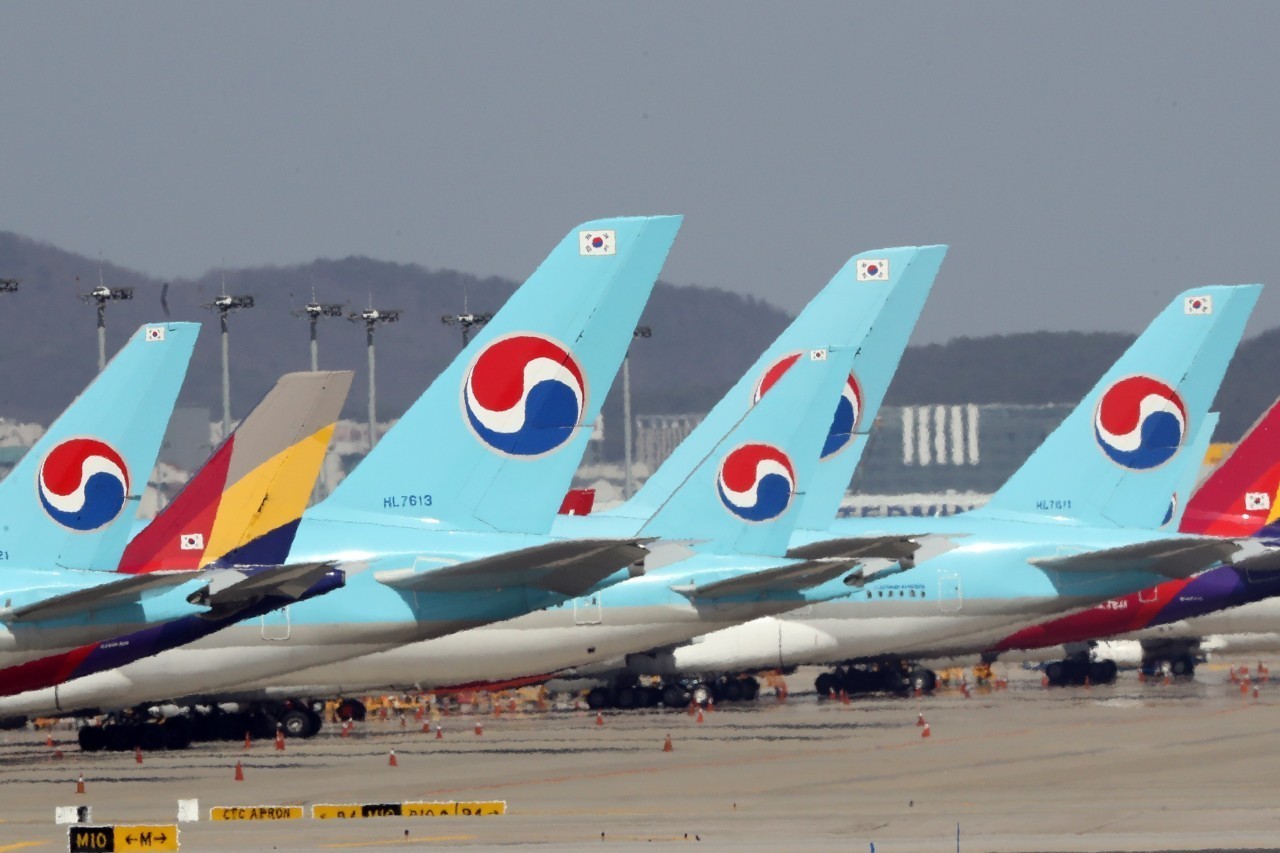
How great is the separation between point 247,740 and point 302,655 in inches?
335

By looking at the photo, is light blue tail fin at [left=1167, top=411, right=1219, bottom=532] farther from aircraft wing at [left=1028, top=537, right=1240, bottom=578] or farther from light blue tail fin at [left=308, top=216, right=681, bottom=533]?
light blue tail fin at [left=308, top=216, right=681, bottom=533]

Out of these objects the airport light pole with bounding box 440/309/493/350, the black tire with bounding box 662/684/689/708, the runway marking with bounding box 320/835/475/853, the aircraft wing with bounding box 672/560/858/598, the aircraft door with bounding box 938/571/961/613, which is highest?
the airport light pole with bounding box 440/309/493/350

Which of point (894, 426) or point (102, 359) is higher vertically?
point (894, 426)

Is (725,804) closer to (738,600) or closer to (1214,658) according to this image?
(738,600)

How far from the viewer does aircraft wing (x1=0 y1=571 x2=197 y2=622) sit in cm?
2947

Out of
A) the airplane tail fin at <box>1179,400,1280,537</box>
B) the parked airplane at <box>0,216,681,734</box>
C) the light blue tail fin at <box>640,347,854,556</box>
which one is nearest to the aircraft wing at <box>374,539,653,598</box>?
the parked airplane at <box>0,216,681,734</box>

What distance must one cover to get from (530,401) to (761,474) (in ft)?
23.3

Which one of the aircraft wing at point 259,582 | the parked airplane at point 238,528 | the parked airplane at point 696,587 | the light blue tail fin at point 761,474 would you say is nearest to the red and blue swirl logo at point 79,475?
the parked airplane at point 238,528

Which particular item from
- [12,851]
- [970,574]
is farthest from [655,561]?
[970,574]

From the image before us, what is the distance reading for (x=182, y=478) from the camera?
119 meters

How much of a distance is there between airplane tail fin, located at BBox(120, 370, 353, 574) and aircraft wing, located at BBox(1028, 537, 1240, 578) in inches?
893

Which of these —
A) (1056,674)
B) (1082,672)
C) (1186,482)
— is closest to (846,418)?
(1056,674)

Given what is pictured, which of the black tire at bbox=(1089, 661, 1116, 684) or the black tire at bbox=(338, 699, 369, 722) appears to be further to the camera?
the black tire at bbox=(1089, 661, 1116, 684)

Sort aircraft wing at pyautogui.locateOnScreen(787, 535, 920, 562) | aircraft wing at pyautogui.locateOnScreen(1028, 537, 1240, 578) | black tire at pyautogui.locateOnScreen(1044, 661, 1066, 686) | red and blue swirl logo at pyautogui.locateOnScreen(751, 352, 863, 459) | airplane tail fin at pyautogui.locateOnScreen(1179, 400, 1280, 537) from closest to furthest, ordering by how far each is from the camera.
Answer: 1. aircraft wing at pyautogui.locateOnScreen(787, 535, 920, 562)
2. red and blue swirl logo at pyautogui.locateOnScreen(751, 352, 863, 459)
3. aircraft wing at pyautogui.locateOnScreen(1028, 537, 1240, 578)
4. airplane tail fin at pyautogui.locateOnScreen(1179, 400, 1280, 537)
5. black tire at pyautogui.locateOnScreen(1044, 661, 1066, 686)
